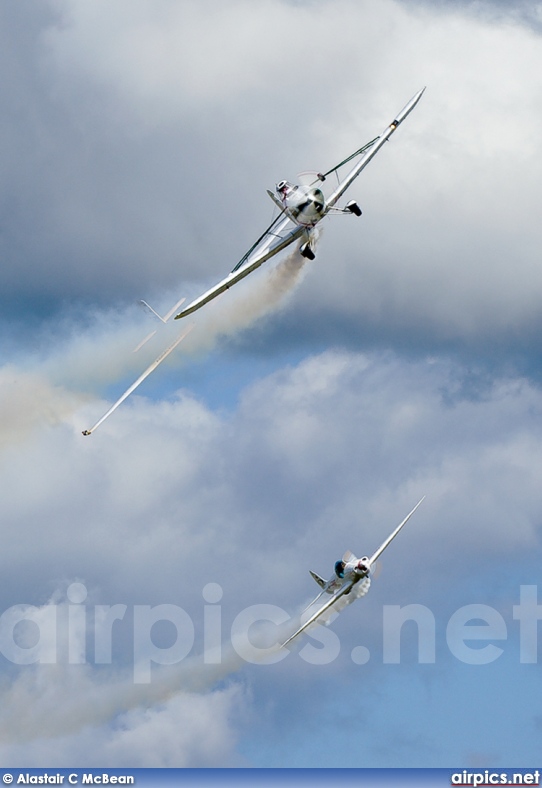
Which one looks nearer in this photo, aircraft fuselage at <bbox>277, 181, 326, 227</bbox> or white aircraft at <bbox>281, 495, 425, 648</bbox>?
aircraft fuselage at <bbox>277, 181, 326, 227</bbox>

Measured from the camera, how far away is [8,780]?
16425 centimetres

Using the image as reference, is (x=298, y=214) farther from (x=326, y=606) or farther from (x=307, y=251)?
(x=326, y=606)

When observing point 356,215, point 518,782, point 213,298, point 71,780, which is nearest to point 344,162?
point 356,215

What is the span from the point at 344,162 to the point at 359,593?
4969 cm

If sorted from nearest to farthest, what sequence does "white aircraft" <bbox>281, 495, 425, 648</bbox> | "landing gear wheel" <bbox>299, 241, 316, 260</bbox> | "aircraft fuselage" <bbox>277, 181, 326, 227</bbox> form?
"aircraft fuselage" <bbox>277, 181, 326, 227</bbox>, "landing gear wheel" <bbox>299, 241, 316, 260</bbox>, "white aircraft" <bbox>281, 495, 425, 648</bbox>

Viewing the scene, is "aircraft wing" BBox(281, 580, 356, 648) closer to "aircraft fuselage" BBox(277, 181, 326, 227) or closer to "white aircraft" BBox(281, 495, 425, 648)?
"white aircraft" BBox(281, 495, 425, 648)

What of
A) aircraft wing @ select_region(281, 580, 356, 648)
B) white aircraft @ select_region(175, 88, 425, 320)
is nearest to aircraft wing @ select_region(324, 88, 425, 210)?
white aircraft @ select_region(175, 88, 425, 320)

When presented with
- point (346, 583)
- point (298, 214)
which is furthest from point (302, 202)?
point (346, 583)

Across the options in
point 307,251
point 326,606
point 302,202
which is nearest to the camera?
point 302,202

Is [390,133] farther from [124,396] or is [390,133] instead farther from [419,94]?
[124,396]

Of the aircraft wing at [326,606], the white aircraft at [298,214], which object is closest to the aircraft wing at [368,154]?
the white aircraft at [298,214]

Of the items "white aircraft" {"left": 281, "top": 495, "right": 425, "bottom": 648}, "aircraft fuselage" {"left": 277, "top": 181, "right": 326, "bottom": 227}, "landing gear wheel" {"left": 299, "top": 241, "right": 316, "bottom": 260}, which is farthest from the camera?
"white aircraft" {"left": 281, "top": 495, "right": 425, "bottom": 648}

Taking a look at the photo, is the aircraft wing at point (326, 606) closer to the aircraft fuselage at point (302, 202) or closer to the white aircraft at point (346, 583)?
the white aircraft at point (346, 583)

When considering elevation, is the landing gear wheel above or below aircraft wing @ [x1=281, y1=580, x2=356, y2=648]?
above
